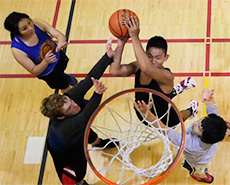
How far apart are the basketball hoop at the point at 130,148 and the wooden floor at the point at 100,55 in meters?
0.23

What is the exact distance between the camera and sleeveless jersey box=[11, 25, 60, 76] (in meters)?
3.96

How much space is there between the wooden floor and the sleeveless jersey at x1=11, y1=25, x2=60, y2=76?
88 centimetres

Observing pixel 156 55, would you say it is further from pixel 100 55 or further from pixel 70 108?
pixel 100 55

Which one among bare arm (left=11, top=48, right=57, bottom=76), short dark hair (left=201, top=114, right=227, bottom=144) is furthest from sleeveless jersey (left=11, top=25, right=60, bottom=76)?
short dark hair (left=201, top=114, right=227, bottom=144)

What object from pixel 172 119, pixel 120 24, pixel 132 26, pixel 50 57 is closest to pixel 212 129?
pixel 172 119

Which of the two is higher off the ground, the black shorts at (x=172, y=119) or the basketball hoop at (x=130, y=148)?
the black shorts at (x=172, y=119)

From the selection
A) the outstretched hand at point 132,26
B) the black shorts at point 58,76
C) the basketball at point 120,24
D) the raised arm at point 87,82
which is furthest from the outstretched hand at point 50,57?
the outstretched hand at point 132,26

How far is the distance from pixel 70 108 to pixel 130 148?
0.90 metres

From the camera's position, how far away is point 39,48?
4043mm

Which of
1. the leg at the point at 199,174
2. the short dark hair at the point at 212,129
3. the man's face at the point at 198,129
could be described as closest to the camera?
the short dark hair at the point at 212,129

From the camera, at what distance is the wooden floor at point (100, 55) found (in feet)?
14.6

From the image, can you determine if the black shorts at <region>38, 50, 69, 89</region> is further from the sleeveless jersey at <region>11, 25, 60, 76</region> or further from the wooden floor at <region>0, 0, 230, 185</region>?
the wooden floor at <region>0, 0, 230, 185</region>

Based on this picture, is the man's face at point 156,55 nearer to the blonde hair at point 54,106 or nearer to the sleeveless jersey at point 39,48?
the blonde hair at point 54,106

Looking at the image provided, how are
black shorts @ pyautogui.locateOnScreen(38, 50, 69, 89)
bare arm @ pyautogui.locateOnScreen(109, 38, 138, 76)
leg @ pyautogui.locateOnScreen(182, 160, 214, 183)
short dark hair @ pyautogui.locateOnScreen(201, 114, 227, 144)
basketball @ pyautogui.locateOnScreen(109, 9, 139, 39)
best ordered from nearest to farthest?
short dark hair @ pyautogui.locateOnScreen(201, 114, 227, 144), basketball @ pyautogui.locateOnScreen(109, 9, 139, 39), bare arm @ pyautogui.locateOnScreen(109, 38, 138, 76), leg @ pyautogui.locateOnScreen(182, 160, 214, 183), black shorts @ pyautogui.locateOnScreen(38, 50, 69, 89)
